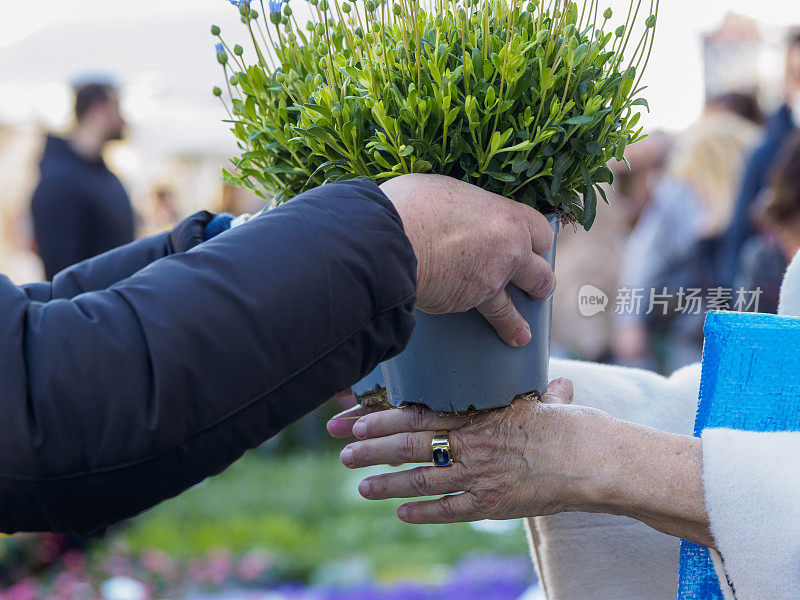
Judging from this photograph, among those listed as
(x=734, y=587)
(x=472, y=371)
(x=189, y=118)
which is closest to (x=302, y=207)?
(x=472, y=371)

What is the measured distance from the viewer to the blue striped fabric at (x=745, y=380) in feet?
2.90

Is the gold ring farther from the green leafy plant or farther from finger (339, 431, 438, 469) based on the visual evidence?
the green leafy plant

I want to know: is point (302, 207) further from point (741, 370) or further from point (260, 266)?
point (741, 370)

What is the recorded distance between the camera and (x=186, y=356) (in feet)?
2.18

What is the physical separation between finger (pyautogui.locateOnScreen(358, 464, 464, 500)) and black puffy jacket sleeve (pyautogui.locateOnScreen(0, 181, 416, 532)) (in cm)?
33

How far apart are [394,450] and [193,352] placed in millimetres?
433

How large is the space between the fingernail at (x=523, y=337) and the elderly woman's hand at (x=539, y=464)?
0.34ft

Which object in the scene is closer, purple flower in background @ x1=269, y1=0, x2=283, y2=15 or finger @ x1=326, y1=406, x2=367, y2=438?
purple flower in background @ x1=269, y1=0, x2=283, y2=15

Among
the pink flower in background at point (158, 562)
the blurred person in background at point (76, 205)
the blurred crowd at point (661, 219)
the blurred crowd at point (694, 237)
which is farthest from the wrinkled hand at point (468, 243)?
the blurred person in background at point (76, 205)

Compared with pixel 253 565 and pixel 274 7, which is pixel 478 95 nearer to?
pixel 274 7

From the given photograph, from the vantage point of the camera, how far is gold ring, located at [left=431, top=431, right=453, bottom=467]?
103 cm

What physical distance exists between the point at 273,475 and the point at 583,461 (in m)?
3.91

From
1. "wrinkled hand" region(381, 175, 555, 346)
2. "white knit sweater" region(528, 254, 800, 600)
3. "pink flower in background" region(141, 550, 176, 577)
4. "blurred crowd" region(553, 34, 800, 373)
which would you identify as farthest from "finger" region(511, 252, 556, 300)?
"pink flower in background" region(141, 550, 176, 577)

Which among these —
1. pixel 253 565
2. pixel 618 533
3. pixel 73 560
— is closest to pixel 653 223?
pixel 253 565
